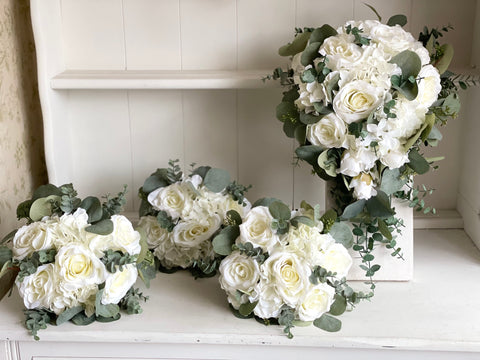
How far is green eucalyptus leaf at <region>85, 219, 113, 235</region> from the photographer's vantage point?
1217 millimetres

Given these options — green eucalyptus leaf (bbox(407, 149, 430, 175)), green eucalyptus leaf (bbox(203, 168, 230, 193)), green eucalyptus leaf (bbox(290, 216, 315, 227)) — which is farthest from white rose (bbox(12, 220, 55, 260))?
green eucalyptus leaf (bbox(407, 149, 430, 175))

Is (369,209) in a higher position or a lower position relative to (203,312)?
higher

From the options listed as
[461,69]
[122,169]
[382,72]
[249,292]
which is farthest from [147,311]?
[461,69]

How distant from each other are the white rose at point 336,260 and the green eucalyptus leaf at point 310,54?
37 centimetres

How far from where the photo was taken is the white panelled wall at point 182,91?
155cm

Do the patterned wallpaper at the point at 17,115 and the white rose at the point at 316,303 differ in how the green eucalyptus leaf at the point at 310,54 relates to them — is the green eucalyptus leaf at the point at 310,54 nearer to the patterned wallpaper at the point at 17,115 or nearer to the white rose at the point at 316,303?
the white rose at the point at 316,303

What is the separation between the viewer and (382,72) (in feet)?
4.00

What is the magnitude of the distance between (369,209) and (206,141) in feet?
1.69

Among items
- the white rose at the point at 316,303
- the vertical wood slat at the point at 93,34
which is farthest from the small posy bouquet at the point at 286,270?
the vertical wood slat at the point at 93,34

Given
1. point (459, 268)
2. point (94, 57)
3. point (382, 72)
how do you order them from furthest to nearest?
point (94, 57) → point (459, 268) → point (382, 72)

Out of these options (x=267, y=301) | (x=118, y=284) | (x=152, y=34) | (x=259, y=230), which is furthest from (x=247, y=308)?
(x=152, y=34)

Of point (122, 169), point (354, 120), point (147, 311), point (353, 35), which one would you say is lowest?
point (147, 311)

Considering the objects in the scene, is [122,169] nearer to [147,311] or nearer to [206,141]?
[206,141]

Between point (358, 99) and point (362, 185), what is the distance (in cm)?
17
